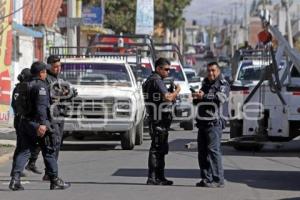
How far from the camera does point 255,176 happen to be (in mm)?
12961

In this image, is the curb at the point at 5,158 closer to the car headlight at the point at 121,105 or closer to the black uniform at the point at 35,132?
the car headlight at the point at 121,105

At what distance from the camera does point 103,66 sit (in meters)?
18.0

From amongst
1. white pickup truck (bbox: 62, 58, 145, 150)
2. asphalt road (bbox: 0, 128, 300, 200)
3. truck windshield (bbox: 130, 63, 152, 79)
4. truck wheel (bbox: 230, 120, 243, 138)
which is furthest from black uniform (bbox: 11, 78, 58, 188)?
truck windshield (bbox: 130, 63, 152, 79)

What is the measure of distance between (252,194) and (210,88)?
1.72 m

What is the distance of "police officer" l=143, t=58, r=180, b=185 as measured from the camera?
11812mm

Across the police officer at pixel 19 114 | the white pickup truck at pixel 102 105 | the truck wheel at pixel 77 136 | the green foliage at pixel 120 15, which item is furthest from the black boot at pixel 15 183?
the green foliage at pixel 120 15

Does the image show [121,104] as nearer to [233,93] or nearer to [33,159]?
[233,93]

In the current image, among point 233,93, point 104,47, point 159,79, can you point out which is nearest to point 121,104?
point 233,93

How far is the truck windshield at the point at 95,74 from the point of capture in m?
17.5

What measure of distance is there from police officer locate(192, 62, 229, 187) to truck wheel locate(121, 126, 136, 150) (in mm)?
5387

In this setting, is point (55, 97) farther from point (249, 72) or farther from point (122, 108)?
point (249, 72)

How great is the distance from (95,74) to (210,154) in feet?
21.9

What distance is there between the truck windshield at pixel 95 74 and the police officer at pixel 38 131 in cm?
622

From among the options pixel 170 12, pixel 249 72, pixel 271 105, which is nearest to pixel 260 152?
pixel 271 105
